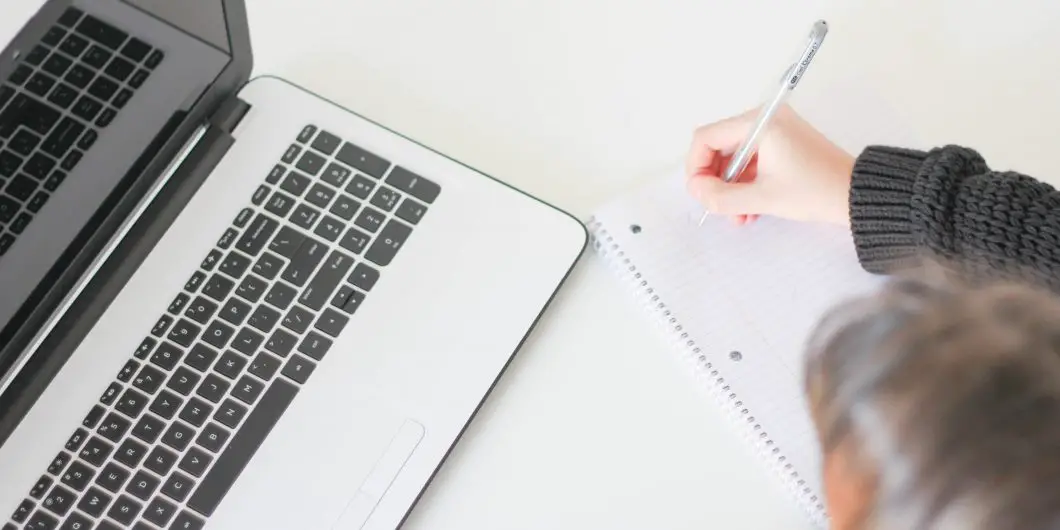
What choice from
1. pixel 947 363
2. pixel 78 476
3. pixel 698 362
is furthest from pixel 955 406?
pixel 78 476

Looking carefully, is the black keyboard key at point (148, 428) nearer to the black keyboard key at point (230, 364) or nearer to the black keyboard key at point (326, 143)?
the black keyboard key at point (230, 364)

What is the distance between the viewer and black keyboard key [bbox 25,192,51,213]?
549 mm

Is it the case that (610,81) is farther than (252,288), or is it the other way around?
(610,81)

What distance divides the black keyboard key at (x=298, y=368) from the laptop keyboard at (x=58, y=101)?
0.16 m

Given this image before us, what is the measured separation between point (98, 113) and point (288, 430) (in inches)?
8.3

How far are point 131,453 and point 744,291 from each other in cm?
37

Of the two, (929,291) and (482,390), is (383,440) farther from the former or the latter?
(929,291)

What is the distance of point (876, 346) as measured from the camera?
17.5 inches

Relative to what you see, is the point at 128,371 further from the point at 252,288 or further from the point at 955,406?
the point at 955,406

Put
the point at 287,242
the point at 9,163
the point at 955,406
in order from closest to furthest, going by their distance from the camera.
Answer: the point at 955,406 → the point at 9,163 → the point at 287,242

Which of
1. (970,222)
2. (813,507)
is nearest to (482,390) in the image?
(813,507)

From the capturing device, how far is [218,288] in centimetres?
60

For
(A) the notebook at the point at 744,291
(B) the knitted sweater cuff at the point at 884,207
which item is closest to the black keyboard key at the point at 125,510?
(A) the notebook at the point at 744,291

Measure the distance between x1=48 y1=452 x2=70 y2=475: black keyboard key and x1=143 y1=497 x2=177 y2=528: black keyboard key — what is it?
56mm
